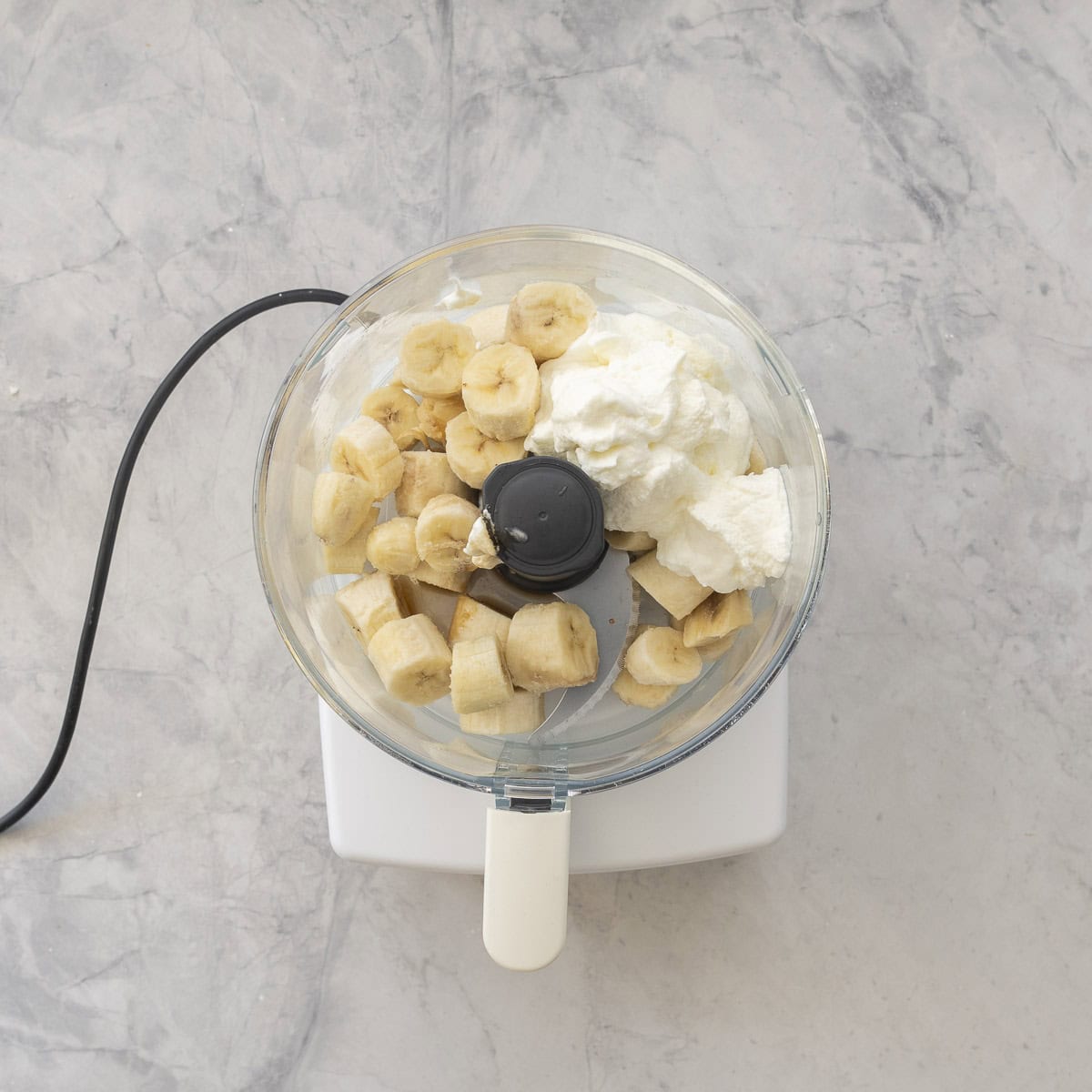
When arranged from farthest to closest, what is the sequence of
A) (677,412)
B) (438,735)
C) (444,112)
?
(444,112), (438,735), (677,412)

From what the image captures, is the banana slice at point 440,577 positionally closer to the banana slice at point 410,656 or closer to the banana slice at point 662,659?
the banana slice at point 410,656

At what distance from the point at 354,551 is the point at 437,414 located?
112mm

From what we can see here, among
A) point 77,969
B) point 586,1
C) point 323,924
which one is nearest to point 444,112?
point 586,1

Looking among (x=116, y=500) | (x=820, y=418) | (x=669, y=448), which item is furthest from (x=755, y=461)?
(x=116, y=500)

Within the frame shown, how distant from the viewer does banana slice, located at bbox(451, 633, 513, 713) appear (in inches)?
25.7

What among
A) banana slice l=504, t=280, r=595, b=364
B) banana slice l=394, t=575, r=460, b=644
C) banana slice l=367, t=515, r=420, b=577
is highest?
banana slice l=504, t=280, r=595, b=364

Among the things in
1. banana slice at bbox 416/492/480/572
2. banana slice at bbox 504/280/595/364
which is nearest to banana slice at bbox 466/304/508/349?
banana slice at bbox 504/280/595/364

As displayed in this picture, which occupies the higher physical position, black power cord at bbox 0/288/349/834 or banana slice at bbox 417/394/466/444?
banana slice at bbox 417/394/466/444

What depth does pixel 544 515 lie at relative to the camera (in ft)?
2.00

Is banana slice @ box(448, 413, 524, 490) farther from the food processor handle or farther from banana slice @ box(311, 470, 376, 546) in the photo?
the food processor handle

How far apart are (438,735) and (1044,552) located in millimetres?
637

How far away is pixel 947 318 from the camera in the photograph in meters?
1.00

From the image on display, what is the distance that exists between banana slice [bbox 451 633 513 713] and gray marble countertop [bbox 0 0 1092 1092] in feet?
1.30

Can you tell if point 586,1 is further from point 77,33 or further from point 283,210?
point 77,33
